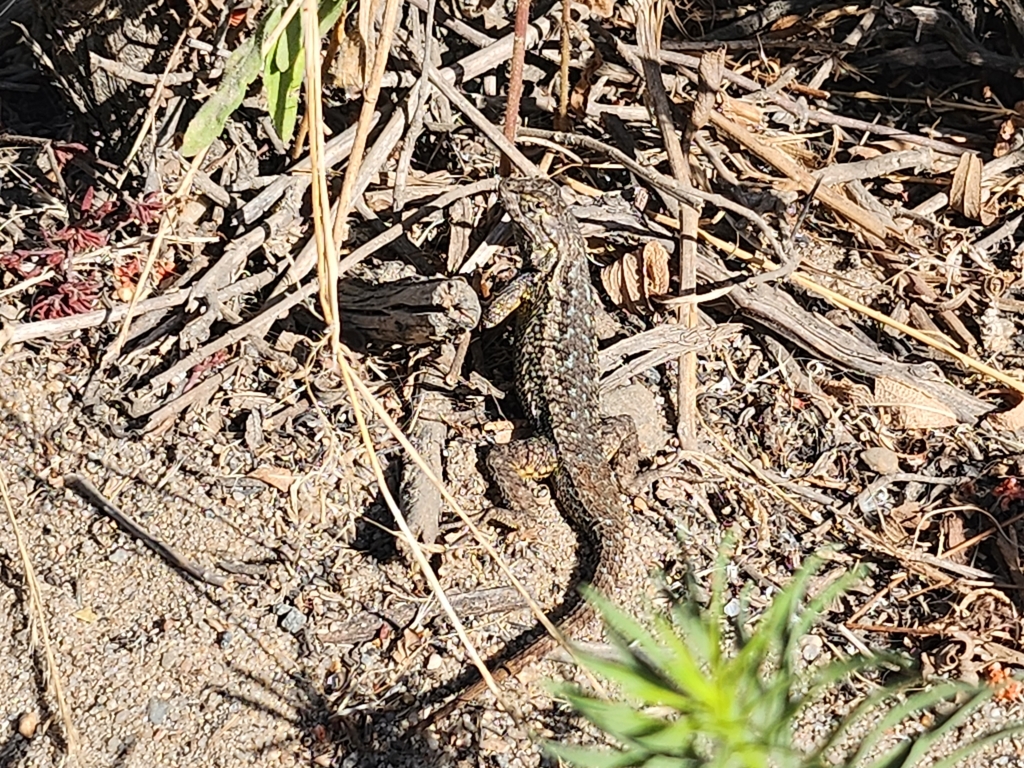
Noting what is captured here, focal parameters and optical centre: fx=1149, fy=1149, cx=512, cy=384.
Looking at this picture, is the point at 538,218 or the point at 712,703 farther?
the point at 538,218

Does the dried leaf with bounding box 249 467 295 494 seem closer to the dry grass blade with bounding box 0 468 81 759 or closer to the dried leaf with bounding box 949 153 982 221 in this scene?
the dry grass blade with bounding box 0 468 81 759

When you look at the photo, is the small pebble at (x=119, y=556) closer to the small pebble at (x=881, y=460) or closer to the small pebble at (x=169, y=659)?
the small pebble at (x=169, y=659)

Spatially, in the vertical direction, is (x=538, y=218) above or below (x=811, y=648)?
above

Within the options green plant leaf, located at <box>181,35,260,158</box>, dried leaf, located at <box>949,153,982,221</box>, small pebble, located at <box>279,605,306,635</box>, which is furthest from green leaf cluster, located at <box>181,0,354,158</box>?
dried leaf, located at <box>949,153,982,221</box>

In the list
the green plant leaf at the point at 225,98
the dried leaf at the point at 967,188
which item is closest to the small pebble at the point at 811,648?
the dried leaf at the point at 967,188

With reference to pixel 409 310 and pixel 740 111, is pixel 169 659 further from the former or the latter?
pixel 740 111

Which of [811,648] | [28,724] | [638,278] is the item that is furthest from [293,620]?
[638,278]
